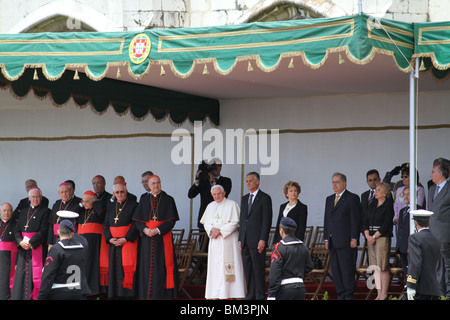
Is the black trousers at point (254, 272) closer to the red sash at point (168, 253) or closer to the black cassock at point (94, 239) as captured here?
the red sash at point (168, 253)

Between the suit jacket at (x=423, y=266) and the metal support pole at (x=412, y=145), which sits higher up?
the metal support pole at (x=412, y=145)

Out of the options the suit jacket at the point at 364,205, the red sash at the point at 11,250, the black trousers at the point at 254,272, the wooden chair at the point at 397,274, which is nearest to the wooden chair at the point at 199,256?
the black trousers at the point at 254,272

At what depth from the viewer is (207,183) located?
42.8 feet

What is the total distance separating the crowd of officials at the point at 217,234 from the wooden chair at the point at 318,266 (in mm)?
514

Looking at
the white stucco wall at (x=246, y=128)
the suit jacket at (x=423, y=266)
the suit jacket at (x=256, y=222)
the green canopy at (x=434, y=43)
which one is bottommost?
the suit jacket at (x=423, y=266)

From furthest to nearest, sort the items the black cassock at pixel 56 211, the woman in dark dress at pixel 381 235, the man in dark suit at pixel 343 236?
the black cassock at pixel 56 211 → the woman in dark dress at pixel 381 235 → the man in dark suit at pixel 343 236

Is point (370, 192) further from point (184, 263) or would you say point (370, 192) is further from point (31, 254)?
point (31, 254)

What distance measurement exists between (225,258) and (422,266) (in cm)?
360

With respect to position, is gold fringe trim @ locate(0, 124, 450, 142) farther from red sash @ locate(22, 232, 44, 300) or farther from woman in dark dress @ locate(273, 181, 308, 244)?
red sash @ locate(22, 232, 44, 300)

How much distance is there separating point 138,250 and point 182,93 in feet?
10.0

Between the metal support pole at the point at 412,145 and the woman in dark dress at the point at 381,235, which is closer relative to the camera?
the metal support pole at the point at 412,145

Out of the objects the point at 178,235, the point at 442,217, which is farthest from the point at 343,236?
the point at 178,235

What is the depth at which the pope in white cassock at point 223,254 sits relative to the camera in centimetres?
1099

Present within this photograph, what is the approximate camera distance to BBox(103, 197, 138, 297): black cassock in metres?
11.2
